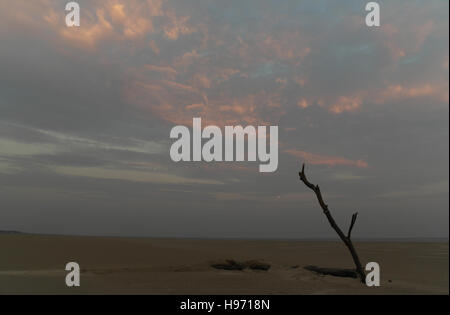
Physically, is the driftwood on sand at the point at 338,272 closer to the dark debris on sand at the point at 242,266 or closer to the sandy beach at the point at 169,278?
the sandy beach at the point at 169,278

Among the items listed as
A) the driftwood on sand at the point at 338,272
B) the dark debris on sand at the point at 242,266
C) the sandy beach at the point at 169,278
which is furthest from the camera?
the dark debris on sand at the point at 242,266

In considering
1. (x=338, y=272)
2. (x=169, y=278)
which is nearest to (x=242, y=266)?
(x=169, y=278)

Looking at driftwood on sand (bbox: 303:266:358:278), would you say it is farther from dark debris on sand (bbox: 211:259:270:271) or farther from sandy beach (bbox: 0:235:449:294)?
dark debris on sand (bbox: 211:259:270:271)

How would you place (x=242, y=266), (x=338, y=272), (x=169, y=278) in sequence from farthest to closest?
(x=242, y=266)
(x=338, y=272)
(x=169, y=278)

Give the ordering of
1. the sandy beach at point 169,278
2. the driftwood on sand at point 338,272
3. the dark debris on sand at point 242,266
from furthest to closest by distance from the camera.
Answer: the dark debris on sand at point 242,266 < the driftwood on sand at point 338,272 < the sandy beach at point 169,278

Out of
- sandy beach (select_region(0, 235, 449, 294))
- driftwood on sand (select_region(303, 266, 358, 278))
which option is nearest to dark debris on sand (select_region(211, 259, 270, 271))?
sandy beach (select_region(0, 235, 449, 294))

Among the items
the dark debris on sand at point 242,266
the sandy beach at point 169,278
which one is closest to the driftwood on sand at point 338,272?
the sandy beach at point 169,278

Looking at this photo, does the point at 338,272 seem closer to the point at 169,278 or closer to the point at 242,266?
the point at 242,266

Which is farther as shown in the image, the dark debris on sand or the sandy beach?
the dark debris on sand

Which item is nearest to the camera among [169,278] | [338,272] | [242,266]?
[169,278]

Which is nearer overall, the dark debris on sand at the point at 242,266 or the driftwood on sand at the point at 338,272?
the driftwood on sand at the point at 338,272
